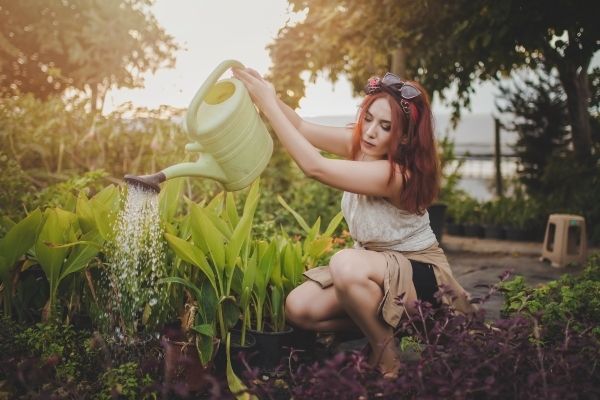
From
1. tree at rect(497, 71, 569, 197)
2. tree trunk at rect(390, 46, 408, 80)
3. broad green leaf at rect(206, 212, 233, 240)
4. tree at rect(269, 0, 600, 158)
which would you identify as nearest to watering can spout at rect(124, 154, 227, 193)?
broad green leaf at rect(206, 212, 233, 240)

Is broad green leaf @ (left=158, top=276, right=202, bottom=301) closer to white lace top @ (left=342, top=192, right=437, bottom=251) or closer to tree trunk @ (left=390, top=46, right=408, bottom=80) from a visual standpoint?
white lace top @ (left=342, top=192, right=437, bottom=251)

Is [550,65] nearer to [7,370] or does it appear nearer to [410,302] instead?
[410,302]

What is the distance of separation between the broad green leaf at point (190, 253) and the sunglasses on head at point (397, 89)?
2.74ft

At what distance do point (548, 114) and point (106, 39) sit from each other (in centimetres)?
548

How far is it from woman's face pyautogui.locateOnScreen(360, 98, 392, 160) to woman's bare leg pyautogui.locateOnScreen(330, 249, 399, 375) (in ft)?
1.19

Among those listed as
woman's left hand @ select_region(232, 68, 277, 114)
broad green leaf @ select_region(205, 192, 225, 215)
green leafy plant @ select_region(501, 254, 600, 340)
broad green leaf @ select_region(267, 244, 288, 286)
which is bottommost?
green leafy plant @ select_region(501, 254, 600, 340)

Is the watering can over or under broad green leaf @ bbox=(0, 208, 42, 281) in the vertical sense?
over

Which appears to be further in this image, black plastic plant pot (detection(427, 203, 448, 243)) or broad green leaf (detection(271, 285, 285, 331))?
black plastic plant pot (detection(427, 203, 448, 243))

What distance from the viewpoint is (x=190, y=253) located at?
1840 mm

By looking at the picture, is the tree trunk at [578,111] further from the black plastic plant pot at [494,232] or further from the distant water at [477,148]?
the distant water at [477,148]

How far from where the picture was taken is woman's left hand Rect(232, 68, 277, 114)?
1942 millimetres

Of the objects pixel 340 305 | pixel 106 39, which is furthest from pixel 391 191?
pixel 106 39

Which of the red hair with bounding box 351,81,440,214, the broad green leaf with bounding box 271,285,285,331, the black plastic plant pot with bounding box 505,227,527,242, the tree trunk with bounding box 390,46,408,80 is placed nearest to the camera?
the red hair with bounding box 351,81,440,214

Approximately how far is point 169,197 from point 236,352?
2.06 feet
